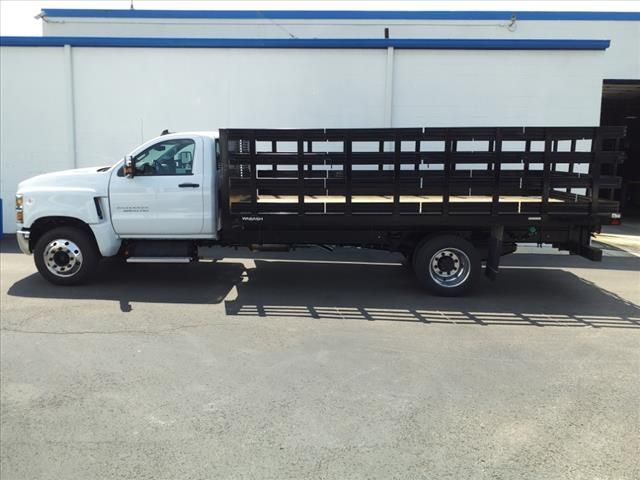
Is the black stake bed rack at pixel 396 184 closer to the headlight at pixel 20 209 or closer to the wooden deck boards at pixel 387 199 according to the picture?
the wooden deck boards at pixel 387 199

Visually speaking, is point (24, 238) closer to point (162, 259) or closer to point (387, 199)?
point (162, 259)

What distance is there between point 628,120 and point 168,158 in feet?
78.9

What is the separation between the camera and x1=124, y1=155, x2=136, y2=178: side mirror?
23.4 ft

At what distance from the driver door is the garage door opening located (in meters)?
12.9

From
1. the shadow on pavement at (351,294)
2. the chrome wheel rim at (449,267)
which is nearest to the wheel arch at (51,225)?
the shadow on pavement at (351,294)

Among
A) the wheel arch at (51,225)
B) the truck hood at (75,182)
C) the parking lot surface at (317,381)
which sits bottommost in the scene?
the parking lot surface at (317,381)

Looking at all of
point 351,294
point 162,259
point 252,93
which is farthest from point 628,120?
point 162,259

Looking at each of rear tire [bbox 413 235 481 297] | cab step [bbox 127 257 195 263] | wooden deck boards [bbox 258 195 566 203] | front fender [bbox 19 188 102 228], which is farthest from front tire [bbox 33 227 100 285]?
rear tire [bbox 413 235 481 297]

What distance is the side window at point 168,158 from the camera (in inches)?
286

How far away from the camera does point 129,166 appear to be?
23.4 ft

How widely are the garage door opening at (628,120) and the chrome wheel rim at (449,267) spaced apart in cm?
1092

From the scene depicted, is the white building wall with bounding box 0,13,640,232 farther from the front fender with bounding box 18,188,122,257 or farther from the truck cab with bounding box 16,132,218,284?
the front fender with bounding box 18,188,122,257

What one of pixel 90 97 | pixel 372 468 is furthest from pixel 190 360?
pixel 90 97

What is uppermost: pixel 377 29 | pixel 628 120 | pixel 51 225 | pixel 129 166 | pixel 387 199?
pixel 377 29
